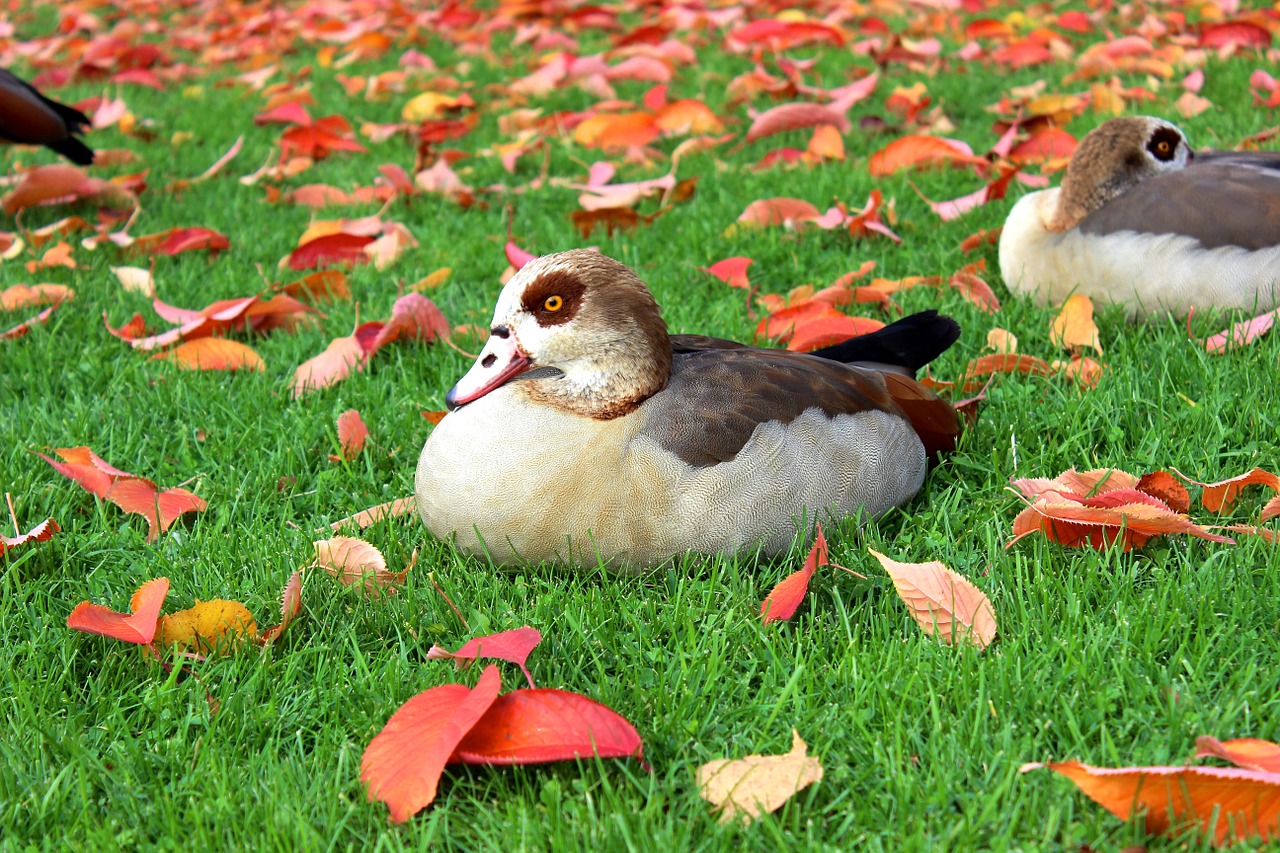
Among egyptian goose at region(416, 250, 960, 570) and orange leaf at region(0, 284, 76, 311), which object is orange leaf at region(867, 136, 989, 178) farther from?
orange leaf at region(0, 284, 76, 311)

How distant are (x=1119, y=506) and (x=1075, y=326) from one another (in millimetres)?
1212

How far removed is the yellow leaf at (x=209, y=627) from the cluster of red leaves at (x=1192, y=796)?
59.0 inches

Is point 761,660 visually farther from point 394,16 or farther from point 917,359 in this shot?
point 394,16

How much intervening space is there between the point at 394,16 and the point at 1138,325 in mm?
6822

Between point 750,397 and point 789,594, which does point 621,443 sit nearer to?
point 750,397

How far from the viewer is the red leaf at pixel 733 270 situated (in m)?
4.18

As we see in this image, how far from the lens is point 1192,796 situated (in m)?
1.79

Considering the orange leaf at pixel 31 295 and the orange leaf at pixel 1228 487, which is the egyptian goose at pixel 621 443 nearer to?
the orange leaf at pixel 1228 487

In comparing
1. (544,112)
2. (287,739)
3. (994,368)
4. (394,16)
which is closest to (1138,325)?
(994,368)

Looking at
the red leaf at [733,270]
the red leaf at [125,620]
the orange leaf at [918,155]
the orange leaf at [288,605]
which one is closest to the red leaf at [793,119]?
the orange leaf at [918,155]

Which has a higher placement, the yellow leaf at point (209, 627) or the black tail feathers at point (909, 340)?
the black tail feathers at point (909, 340)

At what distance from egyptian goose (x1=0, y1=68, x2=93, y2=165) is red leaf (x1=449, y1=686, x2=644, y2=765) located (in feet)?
14.3

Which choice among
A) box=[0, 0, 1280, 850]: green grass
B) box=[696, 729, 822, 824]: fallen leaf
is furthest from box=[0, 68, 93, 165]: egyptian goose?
box=[696, 729, 822, 824]: fallen leaf

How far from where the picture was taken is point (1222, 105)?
18.3ft
